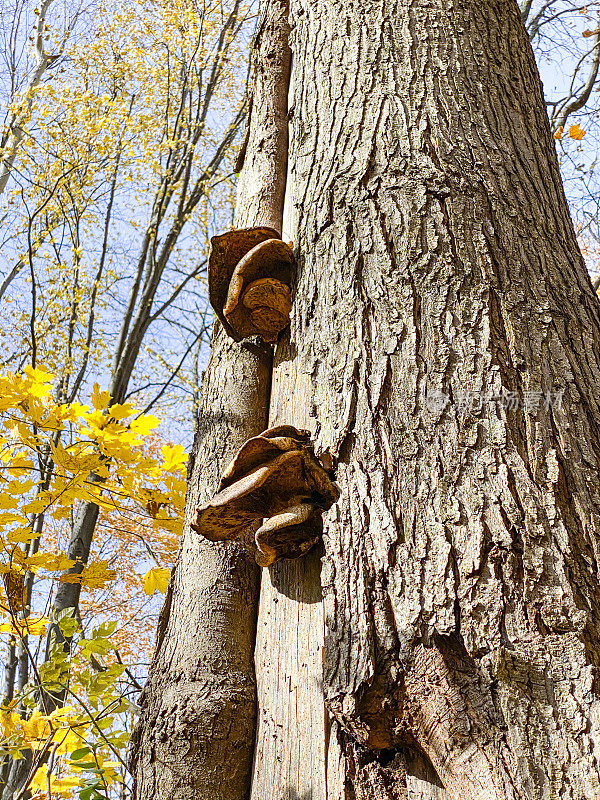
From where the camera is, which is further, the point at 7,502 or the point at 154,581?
the point at 154,581

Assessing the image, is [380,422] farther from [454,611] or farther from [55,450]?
[55,450]

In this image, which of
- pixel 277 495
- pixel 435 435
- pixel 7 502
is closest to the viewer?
pixel 435 435

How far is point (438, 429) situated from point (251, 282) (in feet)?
2.03

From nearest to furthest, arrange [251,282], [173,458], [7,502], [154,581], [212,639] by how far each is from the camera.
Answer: [212,639], [251,282], [7,502], [154,581], [173,458]

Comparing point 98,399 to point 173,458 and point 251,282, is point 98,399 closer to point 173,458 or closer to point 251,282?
point 173,458

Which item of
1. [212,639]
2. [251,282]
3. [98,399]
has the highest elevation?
[98,399]

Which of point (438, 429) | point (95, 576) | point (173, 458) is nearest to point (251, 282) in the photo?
point (438, 429)

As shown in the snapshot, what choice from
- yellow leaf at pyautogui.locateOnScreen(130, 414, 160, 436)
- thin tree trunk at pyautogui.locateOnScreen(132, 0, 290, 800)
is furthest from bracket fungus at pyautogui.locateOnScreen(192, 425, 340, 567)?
yellow leaf at pyautogui.locateOnScreen(130, 414, 160, 436)

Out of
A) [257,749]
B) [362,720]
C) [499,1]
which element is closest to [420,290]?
[362,720]

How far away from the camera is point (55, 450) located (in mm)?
A: 2020

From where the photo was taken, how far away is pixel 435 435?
3.24 ft

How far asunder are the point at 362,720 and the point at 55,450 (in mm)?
1456

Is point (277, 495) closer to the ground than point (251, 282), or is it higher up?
closer to the ground

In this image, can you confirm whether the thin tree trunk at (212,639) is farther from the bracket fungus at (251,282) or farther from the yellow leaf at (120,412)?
the yellow leaf at (120,412)
